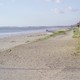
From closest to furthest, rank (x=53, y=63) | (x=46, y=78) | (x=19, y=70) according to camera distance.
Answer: (x=46, y=78) → (x=19, y=70) → (x=53, y=63)

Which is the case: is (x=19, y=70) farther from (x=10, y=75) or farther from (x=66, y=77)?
(x=66, y=77)

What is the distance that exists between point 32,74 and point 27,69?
108 cm

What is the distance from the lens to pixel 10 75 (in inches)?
363

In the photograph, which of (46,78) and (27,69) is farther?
(27,69)

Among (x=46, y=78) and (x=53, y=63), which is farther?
(x=53, y=63)

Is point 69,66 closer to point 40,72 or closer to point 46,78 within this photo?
point 40,72

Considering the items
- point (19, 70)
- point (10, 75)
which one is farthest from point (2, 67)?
point (10, 75)

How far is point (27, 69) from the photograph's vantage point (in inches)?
410

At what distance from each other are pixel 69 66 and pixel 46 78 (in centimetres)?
239

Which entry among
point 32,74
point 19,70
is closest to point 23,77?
point 32,74

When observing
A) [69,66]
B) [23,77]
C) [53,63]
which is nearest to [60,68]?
[69,66]

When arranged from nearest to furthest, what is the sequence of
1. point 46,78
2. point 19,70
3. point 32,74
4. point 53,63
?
point 46,78
point 32,74
point 19,70
point 53,63

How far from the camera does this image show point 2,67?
10930mm

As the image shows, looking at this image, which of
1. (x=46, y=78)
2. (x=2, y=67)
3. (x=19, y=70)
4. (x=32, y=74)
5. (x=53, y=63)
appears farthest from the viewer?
(x=53, y=63)
